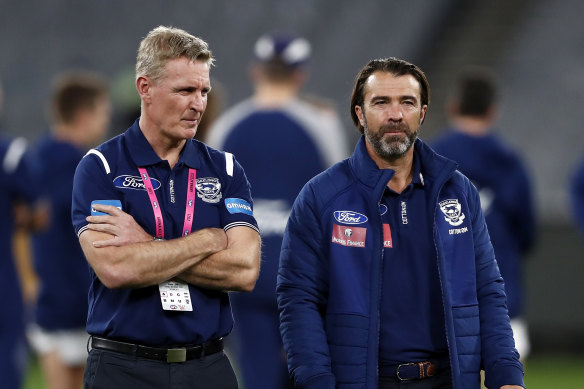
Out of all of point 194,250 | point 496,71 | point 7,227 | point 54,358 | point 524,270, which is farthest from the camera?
point 496,71

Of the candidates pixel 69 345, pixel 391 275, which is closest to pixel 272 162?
pixel 69 345

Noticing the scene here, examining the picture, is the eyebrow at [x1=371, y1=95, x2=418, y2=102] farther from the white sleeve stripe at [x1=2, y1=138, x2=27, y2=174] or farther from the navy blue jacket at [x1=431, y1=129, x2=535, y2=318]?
the white sleeve stripe at [x1=2, y1=138, x2=27, y2=174]

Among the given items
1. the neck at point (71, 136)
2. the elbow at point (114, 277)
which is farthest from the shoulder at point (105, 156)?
the neck at point (71, 136)

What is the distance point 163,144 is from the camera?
448 cm

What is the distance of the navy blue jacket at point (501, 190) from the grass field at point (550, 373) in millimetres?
2779

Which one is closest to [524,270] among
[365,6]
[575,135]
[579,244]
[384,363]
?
[579,244]

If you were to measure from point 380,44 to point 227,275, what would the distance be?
38.6ft

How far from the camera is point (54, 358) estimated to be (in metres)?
7.67

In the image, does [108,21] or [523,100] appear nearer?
[523,100]

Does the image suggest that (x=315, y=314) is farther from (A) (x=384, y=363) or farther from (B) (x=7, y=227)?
(B) (x=7, y=227)

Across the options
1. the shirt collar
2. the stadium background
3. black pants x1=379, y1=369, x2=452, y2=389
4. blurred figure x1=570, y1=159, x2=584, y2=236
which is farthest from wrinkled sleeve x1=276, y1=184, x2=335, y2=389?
the stadium background

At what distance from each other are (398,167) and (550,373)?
22.1ft

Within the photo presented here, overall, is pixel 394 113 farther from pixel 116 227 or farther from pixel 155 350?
pixel 155 350

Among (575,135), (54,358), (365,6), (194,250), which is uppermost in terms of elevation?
(365,6)
